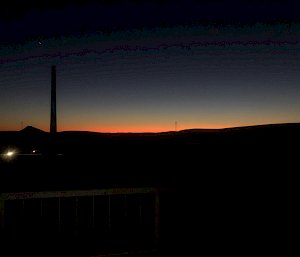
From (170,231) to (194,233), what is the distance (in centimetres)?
52

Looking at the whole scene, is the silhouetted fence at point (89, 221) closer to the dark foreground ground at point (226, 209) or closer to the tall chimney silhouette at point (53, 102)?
the dark foreground ground at point (226, 209)

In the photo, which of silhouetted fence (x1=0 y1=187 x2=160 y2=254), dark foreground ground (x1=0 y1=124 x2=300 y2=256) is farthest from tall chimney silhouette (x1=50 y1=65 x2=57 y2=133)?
dark foreground ground (x1=0 y1=124 x2=300 y2=256)

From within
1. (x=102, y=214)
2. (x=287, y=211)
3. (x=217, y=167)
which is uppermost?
(x=217, y=167)

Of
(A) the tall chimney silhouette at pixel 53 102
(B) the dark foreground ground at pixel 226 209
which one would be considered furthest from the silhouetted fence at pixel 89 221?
(A) the tall chimney silhouette at pixel 53 102

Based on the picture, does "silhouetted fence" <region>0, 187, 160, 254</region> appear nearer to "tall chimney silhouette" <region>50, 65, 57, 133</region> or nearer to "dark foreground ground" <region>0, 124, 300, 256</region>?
"dark foreground ground" <region>0, 124, 300, 256</region>

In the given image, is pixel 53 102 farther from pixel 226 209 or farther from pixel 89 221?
pixel 226 209

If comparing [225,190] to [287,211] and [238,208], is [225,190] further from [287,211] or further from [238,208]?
A: [287,211]

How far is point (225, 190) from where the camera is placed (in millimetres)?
8109

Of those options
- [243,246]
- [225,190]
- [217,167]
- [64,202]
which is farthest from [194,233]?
[64,202]

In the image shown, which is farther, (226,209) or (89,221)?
(89,221)

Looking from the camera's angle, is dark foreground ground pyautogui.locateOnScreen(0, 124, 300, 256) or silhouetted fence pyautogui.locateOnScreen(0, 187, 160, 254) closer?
silhouetted fence pyautogui.locateOnScreen(0, 187, 160, 254)

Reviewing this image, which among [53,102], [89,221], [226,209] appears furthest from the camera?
[53,102]

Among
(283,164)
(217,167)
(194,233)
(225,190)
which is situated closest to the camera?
(194,233)

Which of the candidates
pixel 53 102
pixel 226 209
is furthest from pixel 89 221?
pixel 53 102
